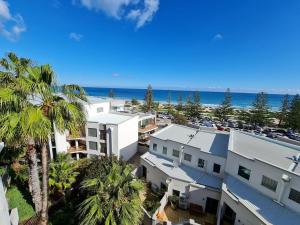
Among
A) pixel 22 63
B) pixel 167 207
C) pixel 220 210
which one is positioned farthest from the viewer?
pixel 167 207

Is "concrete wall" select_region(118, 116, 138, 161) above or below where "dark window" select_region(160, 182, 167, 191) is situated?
above

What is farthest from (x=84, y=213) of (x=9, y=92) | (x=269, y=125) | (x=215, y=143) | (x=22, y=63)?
(x=269, y=125)

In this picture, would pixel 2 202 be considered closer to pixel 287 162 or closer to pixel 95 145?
pixel 287 162

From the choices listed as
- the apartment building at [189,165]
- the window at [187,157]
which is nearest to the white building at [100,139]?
the apartment building at [189,165]

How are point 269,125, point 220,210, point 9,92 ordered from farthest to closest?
1. point 269,125
2. point 220,210
3. point 9,92

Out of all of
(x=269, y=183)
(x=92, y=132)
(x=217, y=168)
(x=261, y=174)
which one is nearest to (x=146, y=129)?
(x=92, y=132)

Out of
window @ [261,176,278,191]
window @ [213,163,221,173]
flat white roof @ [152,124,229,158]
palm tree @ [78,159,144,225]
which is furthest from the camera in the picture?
flat white roof @ [152,124,229,158]

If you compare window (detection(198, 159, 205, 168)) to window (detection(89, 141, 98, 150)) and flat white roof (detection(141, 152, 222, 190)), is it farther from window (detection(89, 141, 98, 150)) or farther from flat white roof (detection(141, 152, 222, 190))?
window (detection(89, 141, 98, 150))

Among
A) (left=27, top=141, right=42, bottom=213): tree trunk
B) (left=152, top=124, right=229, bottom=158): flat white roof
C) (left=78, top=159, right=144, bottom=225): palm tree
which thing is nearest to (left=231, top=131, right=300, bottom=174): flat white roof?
(left=152, top=124, right=229, bottom=158): flat white roof
